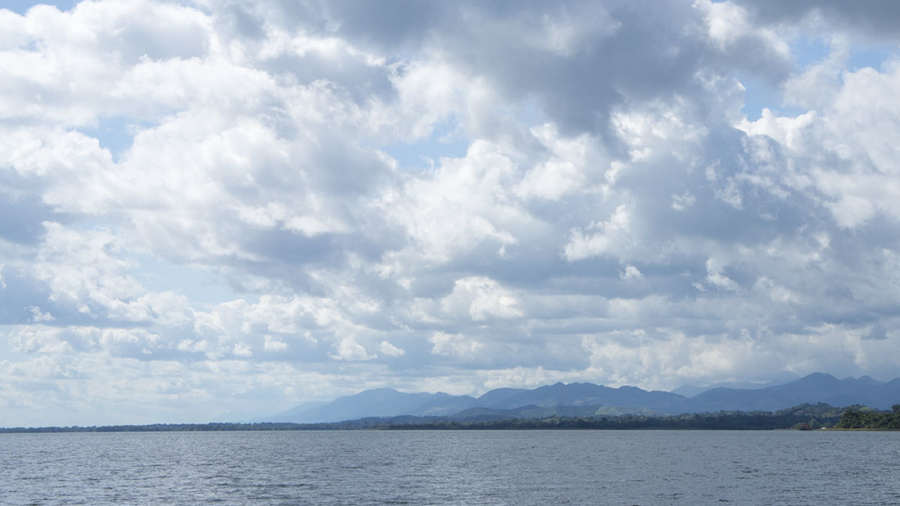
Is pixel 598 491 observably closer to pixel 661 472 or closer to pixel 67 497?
pixel 661 472

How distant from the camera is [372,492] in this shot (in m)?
119

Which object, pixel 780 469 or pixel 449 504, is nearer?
pixel 449 504

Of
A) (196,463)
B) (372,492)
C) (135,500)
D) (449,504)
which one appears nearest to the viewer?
(449,504)

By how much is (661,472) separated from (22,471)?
13734 centimetres

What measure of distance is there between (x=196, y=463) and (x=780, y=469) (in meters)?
136

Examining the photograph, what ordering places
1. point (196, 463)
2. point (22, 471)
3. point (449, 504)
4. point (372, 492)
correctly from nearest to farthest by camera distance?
point (449, 504)
point (372, 492)
point (22, 471)
point (196, 463)

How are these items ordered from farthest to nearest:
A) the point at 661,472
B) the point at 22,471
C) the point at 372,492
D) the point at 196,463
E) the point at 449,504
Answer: the point at 196,463 < the point at 22,471 < the point at 661,472 < the point at 372,492 < the point at 449,504

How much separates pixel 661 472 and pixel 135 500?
94.6m

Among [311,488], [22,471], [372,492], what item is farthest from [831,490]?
[22,471]

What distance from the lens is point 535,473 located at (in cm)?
15238

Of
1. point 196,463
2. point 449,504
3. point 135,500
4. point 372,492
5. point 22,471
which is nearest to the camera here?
point 449,504

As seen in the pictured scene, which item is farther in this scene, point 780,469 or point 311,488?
point 780,469

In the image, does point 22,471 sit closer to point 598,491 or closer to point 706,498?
point 598,491

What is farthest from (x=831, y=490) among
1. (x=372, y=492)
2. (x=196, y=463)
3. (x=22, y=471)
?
(x=22, y=471)
